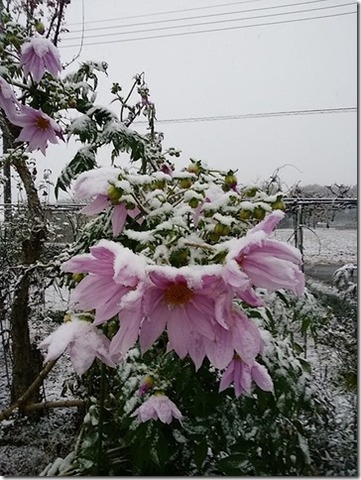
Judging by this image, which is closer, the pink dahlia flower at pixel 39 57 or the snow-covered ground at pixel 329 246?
the pink dahlia flower at pixel 39 57

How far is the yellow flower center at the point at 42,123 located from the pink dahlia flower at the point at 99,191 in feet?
1.26

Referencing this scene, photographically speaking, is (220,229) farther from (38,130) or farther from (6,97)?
(38,130)

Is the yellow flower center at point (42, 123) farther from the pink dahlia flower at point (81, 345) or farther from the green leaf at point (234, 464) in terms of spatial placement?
the green leaf at point (234, 464)

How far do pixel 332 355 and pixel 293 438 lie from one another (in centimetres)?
98

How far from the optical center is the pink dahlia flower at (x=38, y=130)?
2.39 ft

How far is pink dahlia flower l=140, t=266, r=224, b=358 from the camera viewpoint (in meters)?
0.29

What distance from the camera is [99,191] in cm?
37

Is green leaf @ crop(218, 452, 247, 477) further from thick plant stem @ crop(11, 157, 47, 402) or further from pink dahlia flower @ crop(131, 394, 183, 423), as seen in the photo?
thick plant stem @ crop(11, 157, 47, 402)

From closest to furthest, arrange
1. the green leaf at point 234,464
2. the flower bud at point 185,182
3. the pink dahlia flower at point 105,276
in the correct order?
the pink dahlia flower at point 105,276 < the flower bud at point 185,182 < the green leaf at point 234,464

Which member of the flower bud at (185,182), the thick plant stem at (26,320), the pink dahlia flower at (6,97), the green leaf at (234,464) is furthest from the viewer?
the thick plant stem at (26,320)

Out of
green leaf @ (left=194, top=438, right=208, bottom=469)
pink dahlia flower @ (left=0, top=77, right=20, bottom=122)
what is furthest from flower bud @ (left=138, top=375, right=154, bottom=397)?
pink dahlia flower @ (left=0, top=77, right=20, bottom=122)

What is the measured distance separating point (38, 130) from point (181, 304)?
1.72 feet

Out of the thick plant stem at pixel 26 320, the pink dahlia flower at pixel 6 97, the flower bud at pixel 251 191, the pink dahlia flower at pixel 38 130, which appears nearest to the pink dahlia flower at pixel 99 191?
the flower bud at pixel 251 191

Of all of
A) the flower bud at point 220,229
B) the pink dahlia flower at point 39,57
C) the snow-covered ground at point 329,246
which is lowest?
the snow-covered ground at point 329,246
